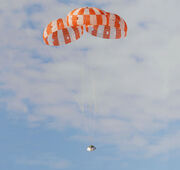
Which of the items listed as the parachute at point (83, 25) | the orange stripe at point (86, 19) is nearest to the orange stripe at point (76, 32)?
the parachute at point (83, 25)

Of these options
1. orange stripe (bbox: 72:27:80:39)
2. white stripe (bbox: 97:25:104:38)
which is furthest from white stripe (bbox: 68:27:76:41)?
white stripe (bbox: 97:25:104:38)

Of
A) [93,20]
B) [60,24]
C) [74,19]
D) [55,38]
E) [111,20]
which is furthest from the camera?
[55,38]

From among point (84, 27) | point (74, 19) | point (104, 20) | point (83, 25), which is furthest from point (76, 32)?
point (104, 20)

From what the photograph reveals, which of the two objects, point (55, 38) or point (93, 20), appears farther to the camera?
point (55, 38)

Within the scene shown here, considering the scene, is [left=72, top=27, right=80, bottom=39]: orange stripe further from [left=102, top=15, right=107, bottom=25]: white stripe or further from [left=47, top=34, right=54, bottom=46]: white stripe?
[left=102, top=15, right=107, bottom=25]: white stripe

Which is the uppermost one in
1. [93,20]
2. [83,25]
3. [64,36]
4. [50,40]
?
[64,36]

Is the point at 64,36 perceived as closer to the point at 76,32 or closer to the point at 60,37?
the point at 60,37

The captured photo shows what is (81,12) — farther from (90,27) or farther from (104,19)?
(90,27)

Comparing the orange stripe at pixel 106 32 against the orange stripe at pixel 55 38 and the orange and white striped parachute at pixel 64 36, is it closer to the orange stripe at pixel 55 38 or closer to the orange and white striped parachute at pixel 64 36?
the orange and white striped parachute at pixel 64 36

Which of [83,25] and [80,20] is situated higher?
[83,25]

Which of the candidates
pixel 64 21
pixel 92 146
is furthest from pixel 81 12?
pixel 92 146
